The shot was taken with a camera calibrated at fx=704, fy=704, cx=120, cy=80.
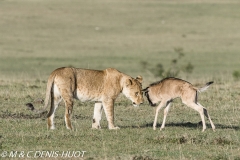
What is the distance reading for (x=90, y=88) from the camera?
1270 centimetres

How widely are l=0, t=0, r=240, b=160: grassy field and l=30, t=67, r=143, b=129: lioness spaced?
1.27ft

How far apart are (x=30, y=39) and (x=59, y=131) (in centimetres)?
4724

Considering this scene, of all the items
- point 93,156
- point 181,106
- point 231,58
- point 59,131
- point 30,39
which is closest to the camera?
point 93,156

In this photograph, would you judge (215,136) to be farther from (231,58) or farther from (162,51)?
(162,51)

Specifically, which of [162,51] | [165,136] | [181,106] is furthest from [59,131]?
[162,51]

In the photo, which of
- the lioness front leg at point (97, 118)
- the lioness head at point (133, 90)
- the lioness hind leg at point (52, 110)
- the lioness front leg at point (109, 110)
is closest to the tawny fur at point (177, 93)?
the lioness head at point (133, 90)

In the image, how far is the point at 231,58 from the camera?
49.1 m

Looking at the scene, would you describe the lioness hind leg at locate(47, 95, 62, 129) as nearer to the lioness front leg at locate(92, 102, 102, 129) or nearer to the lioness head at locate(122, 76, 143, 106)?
the lioness front leg at locate(92, 102, 102, 129)

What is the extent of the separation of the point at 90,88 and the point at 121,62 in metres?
34.1

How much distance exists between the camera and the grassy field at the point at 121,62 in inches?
415

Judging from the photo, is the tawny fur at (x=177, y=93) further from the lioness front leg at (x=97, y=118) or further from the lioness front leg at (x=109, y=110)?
the lioness front leg at (x=97, y=118)

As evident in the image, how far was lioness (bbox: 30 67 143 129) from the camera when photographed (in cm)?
1236

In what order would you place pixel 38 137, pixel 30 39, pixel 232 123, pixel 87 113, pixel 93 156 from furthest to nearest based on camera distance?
1. pixel 30 39
2. pixel 87 113
3. pixel 232 123
4. pixel 38 137
5. pixel 93 156

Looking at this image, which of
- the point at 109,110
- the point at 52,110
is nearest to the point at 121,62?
the point at 109,110
